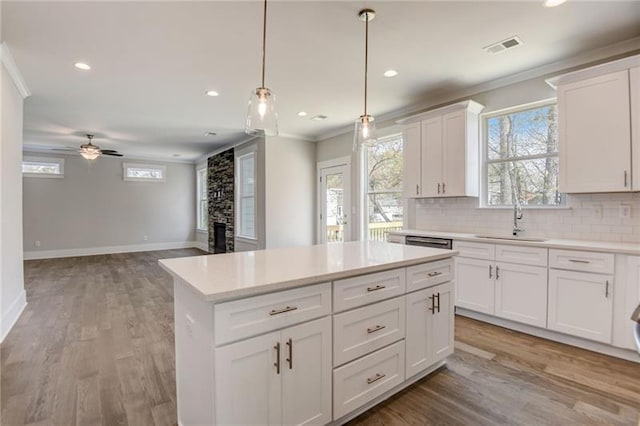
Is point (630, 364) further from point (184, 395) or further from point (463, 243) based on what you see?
point (184, 395)

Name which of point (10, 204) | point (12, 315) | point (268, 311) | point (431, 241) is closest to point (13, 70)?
point (10, 204)

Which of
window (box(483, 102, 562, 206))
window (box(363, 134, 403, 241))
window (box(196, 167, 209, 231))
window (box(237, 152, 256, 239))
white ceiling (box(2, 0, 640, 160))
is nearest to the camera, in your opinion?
white ceiling (box(2, 0, 640, 160))

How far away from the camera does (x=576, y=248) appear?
9.05 ft

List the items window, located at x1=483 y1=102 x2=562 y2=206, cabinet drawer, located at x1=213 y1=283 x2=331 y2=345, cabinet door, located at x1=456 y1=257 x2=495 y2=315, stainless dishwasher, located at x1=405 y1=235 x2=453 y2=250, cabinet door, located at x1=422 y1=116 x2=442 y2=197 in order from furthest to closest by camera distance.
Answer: cabinet door, located at x1=422 y1=116 x2=442 y2=197
stainless dishwasher, located at x1=405 y1=235 x2=453 y2=250
window, located at x1=483 y1=102 x2=562 y2=206
cabinet door, located at x1=456 y1=257 x2=495 y2=315
cabinet drawer, located at x1=213 y1=283 x2=331 y2=345

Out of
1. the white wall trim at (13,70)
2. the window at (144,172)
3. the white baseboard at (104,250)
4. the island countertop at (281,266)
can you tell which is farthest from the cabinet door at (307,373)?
the window at (144,172)

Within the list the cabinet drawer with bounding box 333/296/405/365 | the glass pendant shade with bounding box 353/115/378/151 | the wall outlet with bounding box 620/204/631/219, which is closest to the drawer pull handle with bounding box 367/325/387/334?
the cabinet drawer with bounding box 333/296/405/365

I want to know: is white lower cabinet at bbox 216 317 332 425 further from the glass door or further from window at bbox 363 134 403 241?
the glass door

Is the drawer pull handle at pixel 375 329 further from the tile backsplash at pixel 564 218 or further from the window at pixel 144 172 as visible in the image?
the window at pixel 144 172

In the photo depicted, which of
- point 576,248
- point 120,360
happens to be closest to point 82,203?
point 120,360

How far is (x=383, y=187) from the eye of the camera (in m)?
5.35

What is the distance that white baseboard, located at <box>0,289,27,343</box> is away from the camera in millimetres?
3088

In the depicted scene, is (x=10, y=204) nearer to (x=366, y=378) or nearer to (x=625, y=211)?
(x=366, y=378)

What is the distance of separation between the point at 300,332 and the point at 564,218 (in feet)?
10.4

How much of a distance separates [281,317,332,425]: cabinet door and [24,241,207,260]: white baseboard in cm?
830
